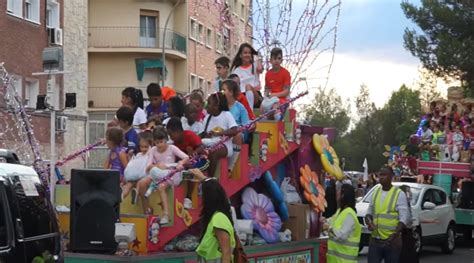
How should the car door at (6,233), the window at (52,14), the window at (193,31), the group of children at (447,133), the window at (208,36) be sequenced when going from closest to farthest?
1. the car door at (6,233)
2. the group of children at (447,133)
3. the window at (52,14)
4. the window at (193,31)
5. the window at (208,36)

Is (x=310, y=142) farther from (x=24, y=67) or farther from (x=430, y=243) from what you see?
(x=24, y=67)

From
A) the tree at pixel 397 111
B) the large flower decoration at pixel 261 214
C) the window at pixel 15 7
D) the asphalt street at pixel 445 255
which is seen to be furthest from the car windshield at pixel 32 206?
the tree at pixel 397 111

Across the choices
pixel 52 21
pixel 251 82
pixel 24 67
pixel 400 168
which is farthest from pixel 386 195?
pixel 52 21

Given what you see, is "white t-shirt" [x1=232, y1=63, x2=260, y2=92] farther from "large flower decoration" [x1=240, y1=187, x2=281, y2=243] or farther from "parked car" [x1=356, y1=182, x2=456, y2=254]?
"parked car" [x1=356, y1=182, x2=456, y2=254]

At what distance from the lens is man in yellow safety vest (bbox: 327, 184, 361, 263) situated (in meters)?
11.3

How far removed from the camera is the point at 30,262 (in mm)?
7102

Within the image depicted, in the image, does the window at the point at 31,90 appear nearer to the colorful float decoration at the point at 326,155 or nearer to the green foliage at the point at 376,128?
the colorful float decoration at the point at 326,155

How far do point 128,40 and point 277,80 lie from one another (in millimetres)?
33703

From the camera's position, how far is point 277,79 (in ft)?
41.7

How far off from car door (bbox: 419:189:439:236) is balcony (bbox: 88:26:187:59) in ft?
84.2

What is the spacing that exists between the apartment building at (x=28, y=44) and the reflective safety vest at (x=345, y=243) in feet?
57.9

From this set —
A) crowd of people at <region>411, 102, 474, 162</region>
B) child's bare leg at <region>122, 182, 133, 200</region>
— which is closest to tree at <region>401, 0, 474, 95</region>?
crowd of people at <region>411, 102, 474, 162</region>

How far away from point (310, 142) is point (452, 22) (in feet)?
85.8

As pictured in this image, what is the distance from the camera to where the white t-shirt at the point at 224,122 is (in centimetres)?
1066
